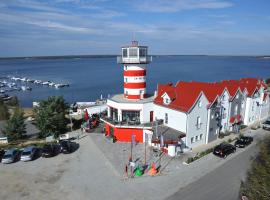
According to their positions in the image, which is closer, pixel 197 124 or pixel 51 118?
pixel 197 124

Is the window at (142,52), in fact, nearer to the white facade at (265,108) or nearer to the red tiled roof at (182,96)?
the red tiled roof at (182,96)

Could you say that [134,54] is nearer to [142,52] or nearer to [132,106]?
[142,52]

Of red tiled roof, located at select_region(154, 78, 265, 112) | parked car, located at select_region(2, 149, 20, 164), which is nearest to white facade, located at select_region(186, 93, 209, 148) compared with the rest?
red tiled roof, located at select_region(154, 78, 265, 112)

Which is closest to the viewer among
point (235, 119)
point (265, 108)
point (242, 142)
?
point (242, 142)

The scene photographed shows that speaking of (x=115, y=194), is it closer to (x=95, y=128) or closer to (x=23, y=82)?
(x=95, y=128)

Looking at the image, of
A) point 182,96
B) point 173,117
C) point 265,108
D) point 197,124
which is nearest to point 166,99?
point 182,96

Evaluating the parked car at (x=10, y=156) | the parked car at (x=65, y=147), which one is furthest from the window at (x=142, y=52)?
the parked car at (x=10, y=156)
